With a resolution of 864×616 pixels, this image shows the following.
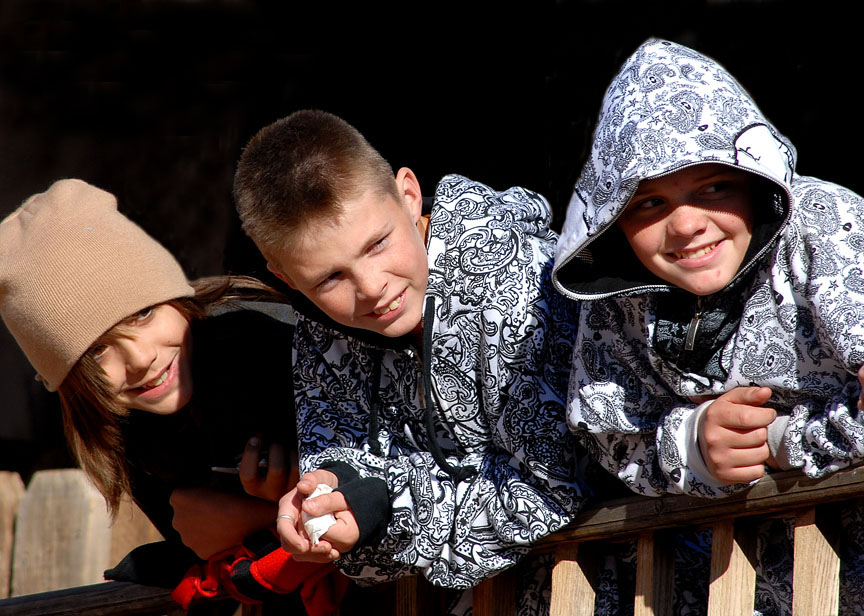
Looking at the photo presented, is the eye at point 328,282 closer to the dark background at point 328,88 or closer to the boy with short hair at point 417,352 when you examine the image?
Result: the boy with short hair at point 417,352

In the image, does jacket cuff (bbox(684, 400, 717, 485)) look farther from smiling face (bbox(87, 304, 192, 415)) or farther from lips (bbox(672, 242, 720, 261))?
smiling face (bbox(87, 304, 192, 415))

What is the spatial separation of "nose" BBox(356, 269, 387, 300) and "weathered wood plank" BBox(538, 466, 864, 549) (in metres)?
0.62

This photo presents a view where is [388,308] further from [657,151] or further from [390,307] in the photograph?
[657,151]

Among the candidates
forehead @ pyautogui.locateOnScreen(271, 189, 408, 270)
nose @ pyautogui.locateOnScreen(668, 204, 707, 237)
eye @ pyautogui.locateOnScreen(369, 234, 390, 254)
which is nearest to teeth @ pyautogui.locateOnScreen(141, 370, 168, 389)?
forehead @ pyautogui.locateOnScreen(271, 189, 408, 270)

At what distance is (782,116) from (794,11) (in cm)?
28

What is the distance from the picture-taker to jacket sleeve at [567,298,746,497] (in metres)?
2.11

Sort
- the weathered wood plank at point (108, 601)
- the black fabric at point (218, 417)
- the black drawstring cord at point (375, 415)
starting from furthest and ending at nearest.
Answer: the weathered wood plank at point (108, 601) → the black fabric at point (218, 417) → the black drawstring cord at point (375, 415)

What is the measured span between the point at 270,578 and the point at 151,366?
22.1 inches

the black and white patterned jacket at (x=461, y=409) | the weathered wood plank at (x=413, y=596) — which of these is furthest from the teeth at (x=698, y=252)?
the weathered wood plank at (x=413, y=596)

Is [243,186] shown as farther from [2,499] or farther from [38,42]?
[2,499]

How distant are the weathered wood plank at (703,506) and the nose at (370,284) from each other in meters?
0.62

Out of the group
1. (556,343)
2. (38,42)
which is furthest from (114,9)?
(556,343)

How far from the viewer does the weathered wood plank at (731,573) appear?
6.69ft

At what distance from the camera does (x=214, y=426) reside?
268 cm
